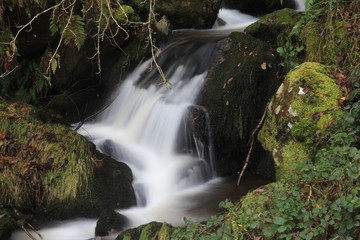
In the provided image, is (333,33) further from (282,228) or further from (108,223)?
(108,223)

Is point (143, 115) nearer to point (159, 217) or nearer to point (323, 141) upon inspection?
point (159, 217)

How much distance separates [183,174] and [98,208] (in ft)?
4.76

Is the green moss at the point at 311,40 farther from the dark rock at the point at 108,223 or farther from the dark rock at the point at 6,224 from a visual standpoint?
the dark rock at the point at 6,224

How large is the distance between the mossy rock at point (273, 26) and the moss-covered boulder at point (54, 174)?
356 cm

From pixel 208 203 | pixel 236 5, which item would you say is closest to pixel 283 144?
pixel 208 203

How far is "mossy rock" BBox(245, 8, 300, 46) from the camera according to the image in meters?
7.15

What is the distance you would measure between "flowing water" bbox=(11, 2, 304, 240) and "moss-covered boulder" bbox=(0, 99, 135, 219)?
0.23 metres

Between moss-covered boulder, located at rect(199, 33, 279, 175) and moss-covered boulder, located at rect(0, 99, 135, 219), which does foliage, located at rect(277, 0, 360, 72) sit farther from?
moss-covered boulder, located at rect(0, 99, 135, 219)

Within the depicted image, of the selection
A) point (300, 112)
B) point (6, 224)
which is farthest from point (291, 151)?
point (6, 224)

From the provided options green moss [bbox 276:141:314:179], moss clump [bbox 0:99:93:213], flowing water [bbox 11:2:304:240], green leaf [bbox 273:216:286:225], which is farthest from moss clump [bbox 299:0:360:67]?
moss clump [bbox 0:99:93:213]

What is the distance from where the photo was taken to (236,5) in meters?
11.7

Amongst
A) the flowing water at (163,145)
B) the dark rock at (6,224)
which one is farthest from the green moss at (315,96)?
the dark rock at (6,224)

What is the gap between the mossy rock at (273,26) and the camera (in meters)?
7.15

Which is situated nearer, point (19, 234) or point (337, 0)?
point (19, 234)
